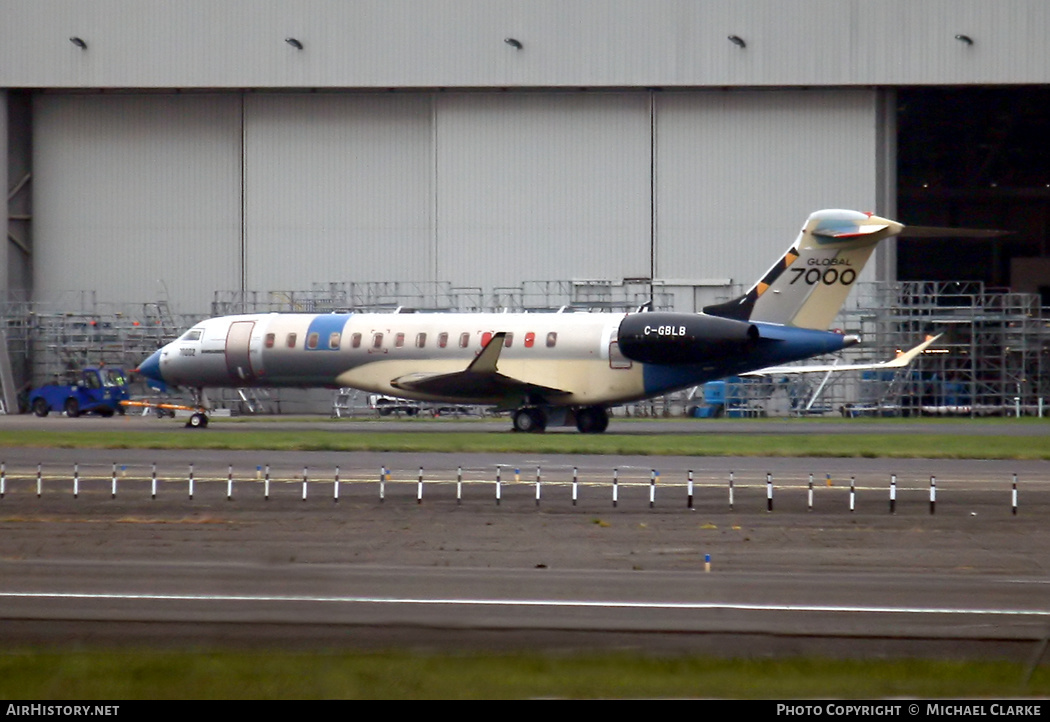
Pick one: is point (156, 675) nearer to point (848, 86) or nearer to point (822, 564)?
point (822, 564)

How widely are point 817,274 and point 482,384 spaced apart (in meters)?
9.68

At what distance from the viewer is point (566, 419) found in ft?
122

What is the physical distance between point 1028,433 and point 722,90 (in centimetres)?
2155

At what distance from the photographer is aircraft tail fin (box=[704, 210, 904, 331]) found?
1368 inches

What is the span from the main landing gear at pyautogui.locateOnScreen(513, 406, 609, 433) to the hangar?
15.2m

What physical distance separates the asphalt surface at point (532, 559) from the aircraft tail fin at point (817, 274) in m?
10.5

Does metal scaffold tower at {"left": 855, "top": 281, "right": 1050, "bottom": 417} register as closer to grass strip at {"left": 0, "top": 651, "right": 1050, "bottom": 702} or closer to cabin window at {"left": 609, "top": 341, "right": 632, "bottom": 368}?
cabin window at {"left": 609, "top": 341, "right": 632, "bottom": 368}

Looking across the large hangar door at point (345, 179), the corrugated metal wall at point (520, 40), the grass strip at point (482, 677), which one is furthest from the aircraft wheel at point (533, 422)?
the grass strip at point (482, 677)

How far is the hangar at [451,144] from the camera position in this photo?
50.6 m

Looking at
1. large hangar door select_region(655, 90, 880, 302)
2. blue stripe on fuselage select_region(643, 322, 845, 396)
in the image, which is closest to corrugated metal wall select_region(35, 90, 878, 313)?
large hangar door select_region(655, 90, 880, 302)

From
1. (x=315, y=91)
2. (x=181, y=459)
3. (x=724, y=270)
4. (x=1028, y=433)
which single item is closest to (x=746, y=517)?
(x=181, y=459)

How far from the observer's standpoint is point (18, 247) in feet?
183

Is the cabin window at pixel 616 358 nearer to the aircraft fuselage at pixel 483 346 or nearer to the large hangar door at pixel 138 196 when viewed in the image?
the aircraft fuselage at pixel 483 346

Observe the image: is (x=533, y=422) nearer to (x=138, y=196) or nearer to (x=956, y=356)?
(x=956, y=356)
